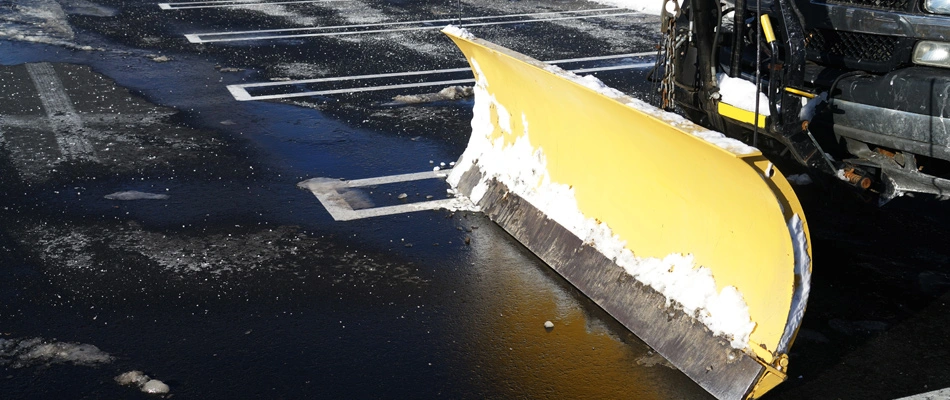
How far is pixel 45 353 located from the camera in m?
4.51

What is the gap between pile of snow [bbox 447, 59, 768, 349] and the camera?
4.29 m

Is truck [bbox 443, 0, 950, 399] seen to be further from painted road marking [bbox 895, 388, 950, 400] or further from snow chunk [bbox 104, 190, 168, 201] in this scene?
snow chunk [bbox 104, 190, 168, 201]

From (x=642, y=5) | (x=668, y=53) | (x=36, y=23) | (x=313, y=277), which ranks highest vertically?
(x=668, y=53)

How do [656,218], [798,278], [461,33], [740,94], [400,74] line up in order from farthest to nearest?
[400,74] → [461,33] → [740,94] → [656,218] → [798,278]

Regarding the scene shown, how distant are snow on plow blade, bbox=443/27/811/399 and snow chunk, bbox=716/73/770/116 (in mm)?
1000

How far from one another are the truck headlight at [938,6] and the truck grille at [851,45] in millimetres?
247

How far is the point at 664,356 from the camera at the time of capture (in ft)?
14.8

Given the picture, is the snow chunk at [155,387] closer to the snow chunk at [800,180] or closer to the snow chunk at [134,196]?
the snow chunk at [134,196]

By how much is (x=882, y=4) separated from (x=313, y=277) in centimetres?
380

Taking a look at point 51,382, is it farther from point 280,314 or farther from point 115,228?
point 115,228

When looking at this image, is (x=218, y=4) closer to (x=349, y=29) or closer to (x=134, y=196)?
(x=349, y=29)

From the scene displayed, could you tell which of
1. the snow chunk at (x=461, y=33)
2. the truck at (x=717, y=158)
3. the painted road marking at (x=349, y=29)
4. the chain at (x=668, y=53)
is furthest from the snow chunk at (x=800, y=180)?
the painted road marking at (x=349, y=29)

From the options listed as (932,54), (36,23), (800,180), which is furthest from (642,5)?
(932,54)

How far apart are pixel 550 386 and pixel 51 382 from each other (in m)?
2.36
